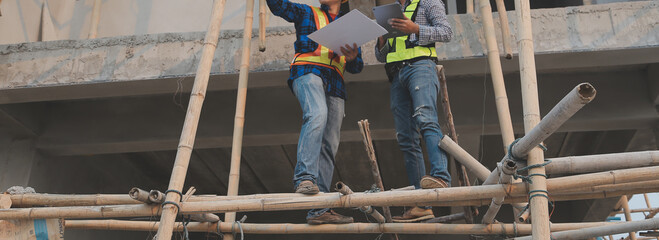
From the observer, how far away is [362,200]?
345 centimetres

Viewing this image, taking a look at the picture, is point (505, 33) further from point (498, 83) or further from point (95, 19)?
point (95, 19)

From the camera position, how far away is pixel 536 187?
3.09m

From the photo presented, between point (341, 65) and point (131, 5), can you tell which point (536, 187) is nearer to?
point (341, 65)

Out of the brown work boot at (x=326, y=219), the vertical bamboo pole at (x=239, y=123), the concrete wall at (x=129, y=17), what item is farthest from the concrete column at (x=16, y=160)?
the brown work boot at (x=326, y=219)

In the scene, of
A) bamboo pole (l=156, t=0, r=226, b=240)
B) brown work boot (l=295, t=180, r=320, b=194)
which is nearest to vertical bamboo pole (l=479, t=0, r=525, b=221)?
brown work boot (l=295, t=180, r=320, b=194)

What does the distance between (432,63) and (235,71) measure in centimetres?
179

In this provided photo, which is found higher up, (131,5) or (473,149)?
(131,5)

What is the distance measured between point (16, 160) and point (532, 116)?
16.3 feet

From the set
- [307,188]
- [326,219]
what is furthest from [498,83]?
[307,188]

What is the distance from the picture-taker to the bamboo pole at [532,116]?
9.89 feet

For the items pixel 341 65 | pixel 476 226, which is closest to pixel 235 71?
pixel 341 65

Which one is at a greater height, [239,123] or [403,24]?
[403,24]

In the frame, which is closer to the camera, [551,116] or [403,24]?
[551,116]

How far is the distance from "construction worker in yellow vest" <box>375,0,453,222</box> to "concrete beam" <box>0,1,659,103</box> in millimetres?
940
